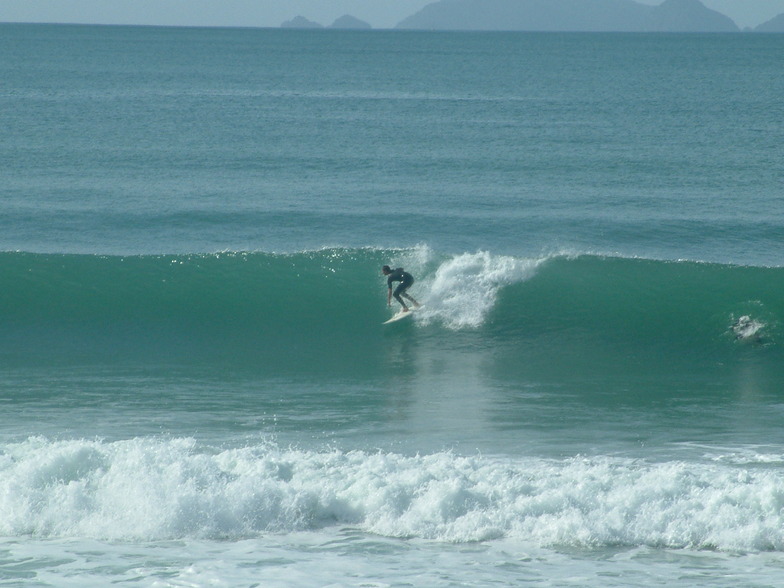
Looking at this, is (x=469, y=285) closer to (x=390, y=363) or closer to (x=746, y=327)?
(x=390, y=363)

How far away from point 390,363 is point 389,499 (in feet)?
18.4

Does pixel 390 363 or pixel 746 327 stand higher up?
pixel 746 327

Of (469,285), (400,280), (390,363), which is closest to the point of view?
(390,363)

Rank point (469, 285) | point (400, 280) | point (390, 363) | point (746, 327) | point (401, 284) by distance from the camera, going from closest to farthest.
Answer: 1. point (390, 363)
2. point (746, 327)
3. point (400, 280)
4. point (401, 284)
5. point (469, 285)

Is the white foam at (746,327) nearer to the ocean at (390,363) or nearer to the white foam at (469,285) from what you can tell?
the ocean at (390,363)

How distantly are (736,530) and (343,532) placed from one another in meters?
3.65

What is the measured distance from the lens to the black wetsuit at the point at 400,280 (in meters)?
16.5

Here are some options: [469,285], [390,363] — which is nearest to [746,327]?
[469,285]

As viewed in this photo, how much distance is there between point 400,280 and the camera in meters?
16.7

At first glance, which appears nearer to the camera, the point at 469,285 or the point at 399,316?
the point at 399,316

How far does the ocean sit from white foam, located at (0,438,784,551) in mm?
29

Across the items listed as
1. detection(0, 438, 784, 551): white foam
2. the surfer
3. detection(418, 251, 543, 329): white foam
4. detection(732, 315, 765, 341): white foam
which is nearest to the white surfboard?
the surfer

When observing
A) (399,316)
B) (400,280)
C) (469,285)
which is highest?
(400,280)

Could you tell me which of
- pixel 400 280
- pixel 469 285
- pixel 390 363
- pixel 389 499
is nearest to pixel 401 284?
pixel 400 280
